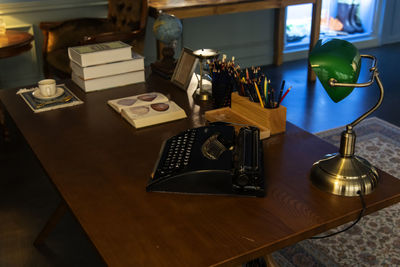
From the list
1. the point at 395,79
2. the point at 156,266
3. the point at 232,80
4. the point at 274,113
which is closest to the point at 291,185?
the point at 274,113

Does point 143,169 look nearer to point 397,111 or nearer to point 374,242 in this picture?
point 374,242

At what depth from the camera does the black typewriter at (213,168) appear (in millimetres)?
1276

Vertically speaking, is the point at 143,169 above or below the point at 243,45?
above

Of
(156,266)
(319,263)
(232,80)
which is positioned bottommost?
(319,263)

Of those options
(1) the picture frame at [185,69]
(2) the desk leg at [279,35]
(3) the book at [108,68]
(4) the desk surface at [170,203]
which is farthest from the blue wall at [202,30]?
(4) the desk surface at [170,203]

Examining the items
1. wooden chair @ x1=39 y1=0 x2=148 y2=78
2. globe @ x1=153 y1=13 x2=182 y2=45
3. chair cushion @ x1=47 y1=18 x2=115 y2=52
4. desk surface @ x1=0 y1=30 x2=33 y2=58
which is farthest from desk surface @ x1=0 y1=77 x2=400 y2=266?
chair cushion @ x1=47 y1=18 x2=115 y2=52

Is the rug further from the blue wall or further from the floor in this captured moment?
the blue wall

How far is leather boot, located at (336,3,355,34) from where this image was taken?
18.9ft

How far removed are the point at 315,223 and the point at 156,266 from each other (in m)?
0.39

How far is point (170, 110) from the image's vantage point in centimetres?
181

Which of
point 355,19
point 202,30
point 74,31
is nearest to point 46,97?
point 74,31

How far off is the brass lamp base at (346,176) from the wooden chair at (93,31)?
245cm

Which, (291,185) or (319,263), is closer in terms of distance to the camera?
(291,185)

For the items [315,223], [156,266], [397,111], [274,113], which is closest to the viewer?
[156,266]
